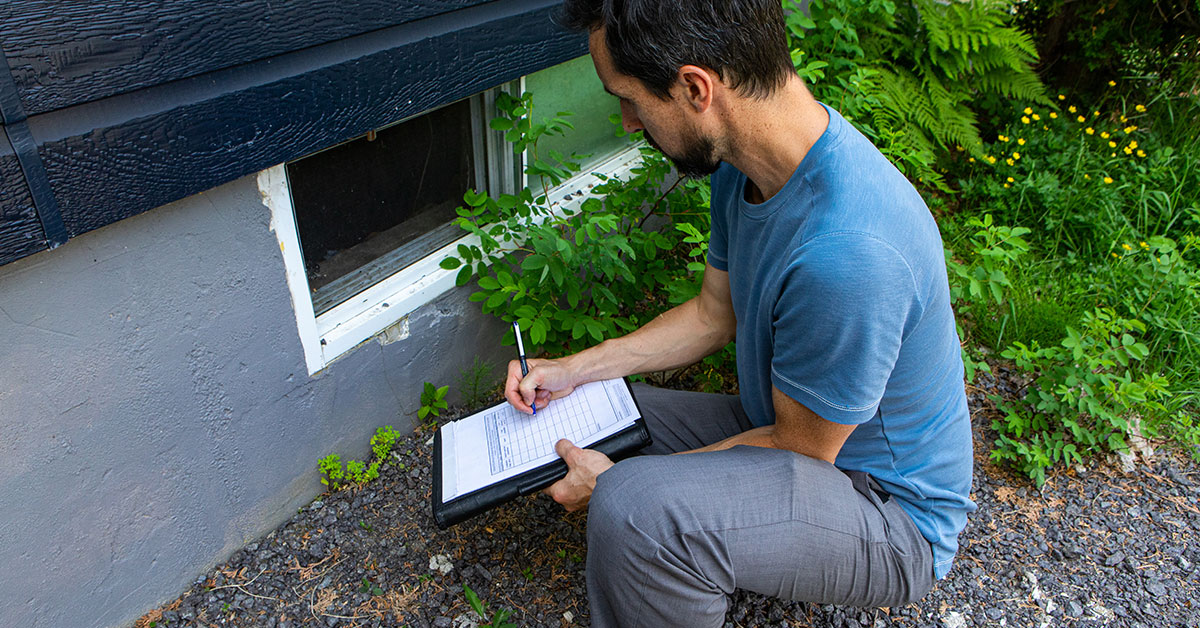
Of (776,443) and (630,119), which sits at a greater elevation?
(630,119)

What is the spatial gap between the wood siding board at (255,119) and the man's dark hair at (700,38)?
774 mm

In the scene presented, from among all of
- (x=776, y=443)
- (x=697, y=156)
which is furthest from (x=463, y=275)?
(x=776, y=443)

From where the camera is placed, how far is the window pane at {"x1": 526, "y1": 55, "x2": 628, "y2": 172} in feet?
9.41

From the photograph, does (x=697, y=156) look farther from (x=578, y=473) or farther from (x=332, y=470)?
(x=332, y=470)

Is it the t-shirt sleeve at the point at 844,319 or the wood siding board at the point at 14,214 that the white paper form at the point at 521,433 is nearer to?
the t-shirt sleeve at the point at 844,319

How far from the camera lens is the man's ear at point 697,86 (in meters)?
1.51

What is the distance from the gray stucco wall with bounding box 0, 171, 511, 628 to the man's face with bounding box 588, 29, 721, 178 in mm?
959

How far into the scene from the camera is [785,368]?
160 cm

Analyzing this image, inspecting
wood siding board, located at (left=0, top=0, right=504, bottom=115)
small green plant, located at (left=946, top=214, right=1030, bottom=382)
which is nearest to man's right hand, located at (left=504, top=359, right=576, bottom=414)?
wood siding board, located at (left=0, top=0, right=504, bottom=115)

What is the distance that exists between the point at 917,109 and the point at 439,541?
312cm

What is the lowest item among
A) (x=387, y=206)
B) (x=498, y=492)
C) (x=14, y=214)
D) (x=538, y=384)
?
(x=498, y=492)

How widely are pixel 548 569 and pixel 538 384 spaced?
64 cm

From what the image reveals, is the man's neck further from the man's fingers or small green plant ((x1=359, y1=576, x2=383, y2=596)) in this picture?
small green plant ((x1=359, y1=576, x2=383, y2=596))

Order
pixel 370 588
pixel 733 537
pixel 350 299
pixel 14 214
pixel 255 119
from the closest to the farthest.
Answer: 1. pixel 14 214
2. pixel 733 537
3. pixel 255 119
4. pixel 370 588
5. pixel 350 299
